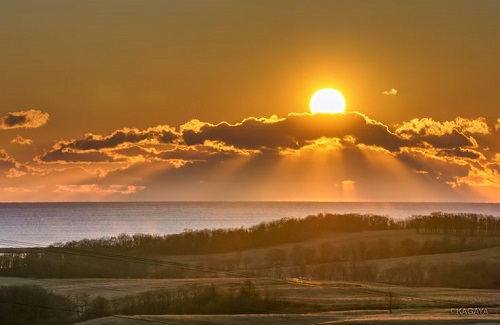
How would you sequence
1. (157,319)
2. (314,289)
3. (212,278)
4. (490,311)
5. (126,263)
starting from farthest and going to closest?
(126,263) → (212,278) → (314,289) → (490,311) → (157,319)

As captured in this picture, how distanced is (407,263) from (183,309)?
3007 inches

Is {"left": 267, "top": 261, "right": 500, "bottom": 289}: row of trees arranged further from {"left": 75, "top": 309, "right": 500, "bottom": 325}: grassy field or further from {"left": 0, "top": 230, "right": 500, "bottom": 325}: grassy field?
{"left": 75, "top": 309, "right": 500, "bottom": 325}: grassy field

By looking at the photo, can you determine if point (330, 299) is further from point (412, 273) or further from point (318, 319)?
point (412, 273)

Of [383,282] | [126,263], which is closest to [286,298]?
[383,282]

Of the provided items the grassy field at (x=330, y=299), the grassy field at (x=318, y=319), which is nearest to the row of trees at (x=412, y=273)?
the grassy field at (x=330, y=299)

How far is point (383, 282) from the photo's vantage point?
539ft

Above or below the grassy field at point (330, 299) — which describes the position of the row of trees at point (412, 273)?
above

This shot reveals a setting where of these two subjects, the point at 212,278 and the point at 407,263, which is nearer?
the point at 212,278

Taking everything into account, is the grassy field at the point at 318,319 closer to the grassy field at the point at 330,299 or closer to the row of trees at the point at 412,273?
the grassy field at the point at 330,299

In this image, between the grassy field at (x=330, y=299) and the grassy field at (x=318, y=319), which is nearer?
the grassy field at (x=318, y=319)

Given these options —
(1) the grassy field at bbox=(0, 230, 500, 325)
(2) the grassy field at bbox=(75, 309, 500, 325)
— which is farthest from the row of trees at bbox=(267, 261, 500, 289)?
(2) the grassy field at bbox=(75, 309, 500, 325)

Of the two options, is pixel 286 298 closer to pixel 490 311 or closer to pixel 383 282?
pixel 490 311

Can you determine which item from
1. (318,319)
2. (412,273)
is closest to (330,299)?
(318,319)

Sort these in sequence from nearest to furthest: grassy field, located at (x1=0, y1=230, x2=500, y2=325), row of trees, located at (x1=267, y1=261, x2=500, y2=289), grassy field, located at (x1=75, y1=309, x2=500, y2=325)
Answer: grassy field, located at (x1=75, y1=309, x2=500, y2=325) < grassy field, located at (x1=0, y1=230, x2=500, y2=325) < row of trees, located at (x1=267, y1=261, x2=500, y2=289)
